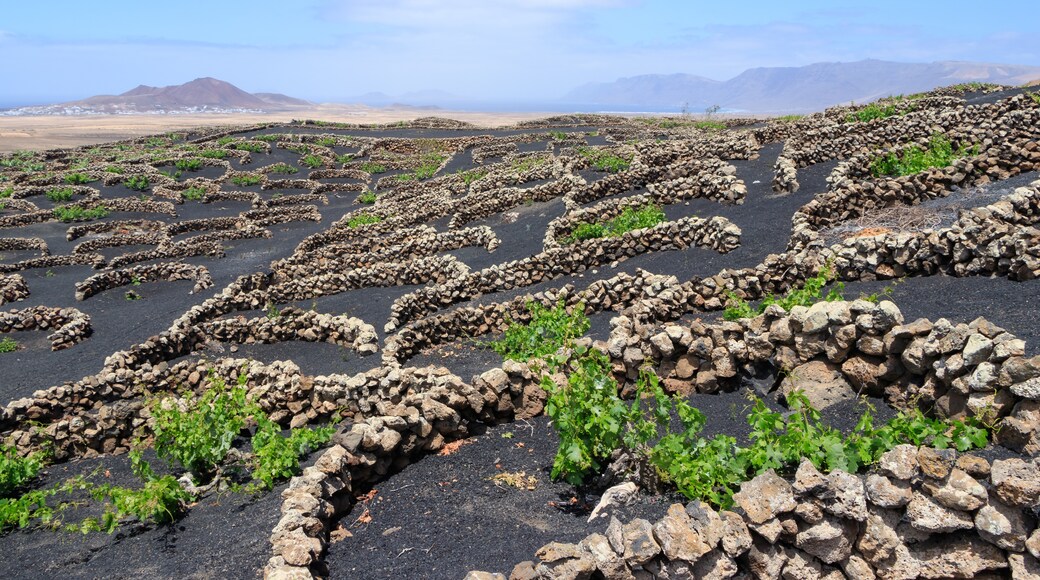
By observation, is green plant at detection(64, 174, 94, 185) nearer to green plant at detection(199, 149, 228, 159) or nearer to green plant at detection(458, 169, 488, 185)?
green plant at detection(199, 149, 228, 159)

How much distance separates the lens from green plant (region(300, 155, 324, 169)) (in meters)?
44.2

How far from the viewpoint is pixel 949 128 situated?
54.5ft

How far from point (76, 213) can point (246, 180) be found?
32.5 ft

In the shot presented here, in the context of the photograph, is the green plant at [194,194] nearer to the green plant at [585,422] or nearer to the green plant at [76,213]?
the green plant at [76,213]

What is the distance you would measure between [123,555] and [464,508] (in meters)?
3.80

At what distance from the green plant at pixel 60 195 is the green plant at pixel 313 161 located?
13971mm

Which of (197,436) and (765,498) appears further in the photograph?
(197,436)

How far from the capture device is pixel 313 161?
1757 inches

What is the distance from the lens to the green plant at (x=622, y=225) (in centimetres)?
1694

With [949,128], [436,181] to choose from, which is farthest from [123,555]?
[436,181]

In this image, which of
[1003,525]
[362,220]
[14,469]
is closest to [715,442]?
[1003,525]

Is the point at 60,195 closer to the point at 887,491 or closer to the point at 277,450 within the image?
the point at 277,450

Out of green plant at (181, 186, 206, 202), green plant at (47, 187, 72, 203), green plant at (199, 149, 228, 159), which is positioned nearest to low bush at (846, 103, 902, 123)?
green plant at (181, 186, 206, 202)

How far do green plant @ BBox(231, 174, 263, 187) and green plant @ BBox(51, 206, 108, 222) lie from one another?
8.33 metres
